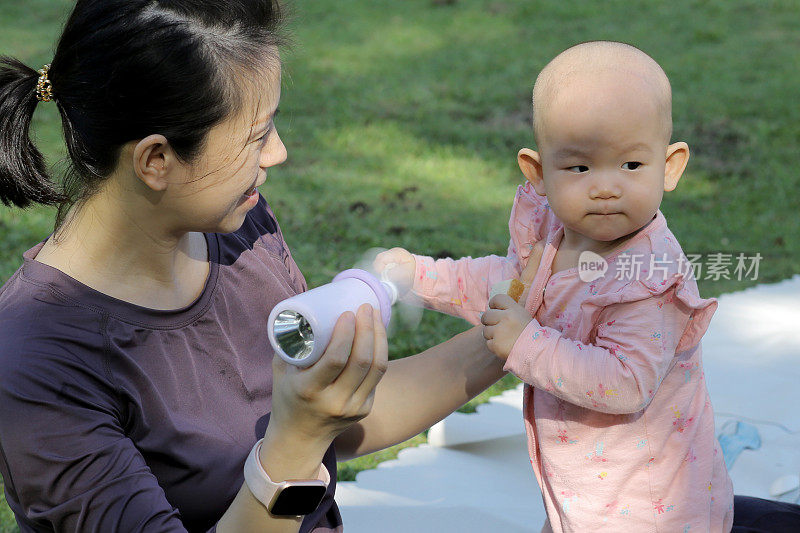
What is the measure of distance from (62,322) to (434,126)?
497cm

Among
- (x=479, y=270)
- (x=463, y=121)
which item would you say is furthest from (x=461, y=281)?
(x=463, y=121)

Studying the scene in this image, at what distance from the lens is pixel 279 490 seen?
150 cm

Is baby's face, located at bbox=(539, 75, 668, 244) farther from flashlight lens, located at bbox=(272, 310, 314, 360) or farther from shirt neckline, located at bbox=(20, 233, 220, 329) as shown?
shirt neckline, located at bbox=(20, 233, 220, 329)

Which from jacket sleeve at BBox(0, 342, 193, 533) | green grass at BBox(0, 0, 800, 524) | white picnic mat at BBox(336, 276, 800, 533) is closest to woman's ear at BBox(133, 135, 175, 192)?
jacket sleeve at BBox(0, 342, 193, 533)

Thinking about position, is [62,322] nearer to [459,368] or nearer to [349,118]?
[459,368]

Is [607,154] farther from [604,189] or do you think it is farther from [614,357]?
[614,357]

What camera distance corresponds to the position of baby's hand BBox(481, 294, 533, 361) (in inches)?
70.2

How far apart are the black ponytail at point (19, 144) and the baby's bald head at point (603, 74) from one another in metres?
0.95

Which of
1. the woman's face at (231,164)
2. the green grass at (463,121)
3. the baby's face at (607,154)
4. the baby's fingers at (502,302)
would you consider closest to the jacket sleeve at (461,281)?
the baby's fingers at (502,302)

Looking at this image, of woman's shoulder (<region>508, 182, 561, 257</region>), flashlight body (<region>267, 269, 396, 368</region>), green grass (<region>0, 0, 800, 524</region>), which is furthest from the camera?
green grass (<region>0, 0, 800, 524</region>)

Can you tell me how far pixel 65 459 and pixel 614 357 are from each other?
963 millimetres

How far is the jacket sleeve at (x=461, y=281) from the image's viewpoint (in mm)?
2100

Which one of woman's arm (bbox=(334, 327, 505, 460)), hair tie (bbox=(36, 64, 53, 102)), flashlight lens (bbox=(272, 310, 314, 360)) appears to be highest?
hair tie (bbox=(36, 64, 53, 102))

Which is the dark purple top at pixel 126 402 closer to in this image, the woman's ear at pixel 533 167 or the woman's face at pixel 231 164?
the woman's face at pixel 231 164
